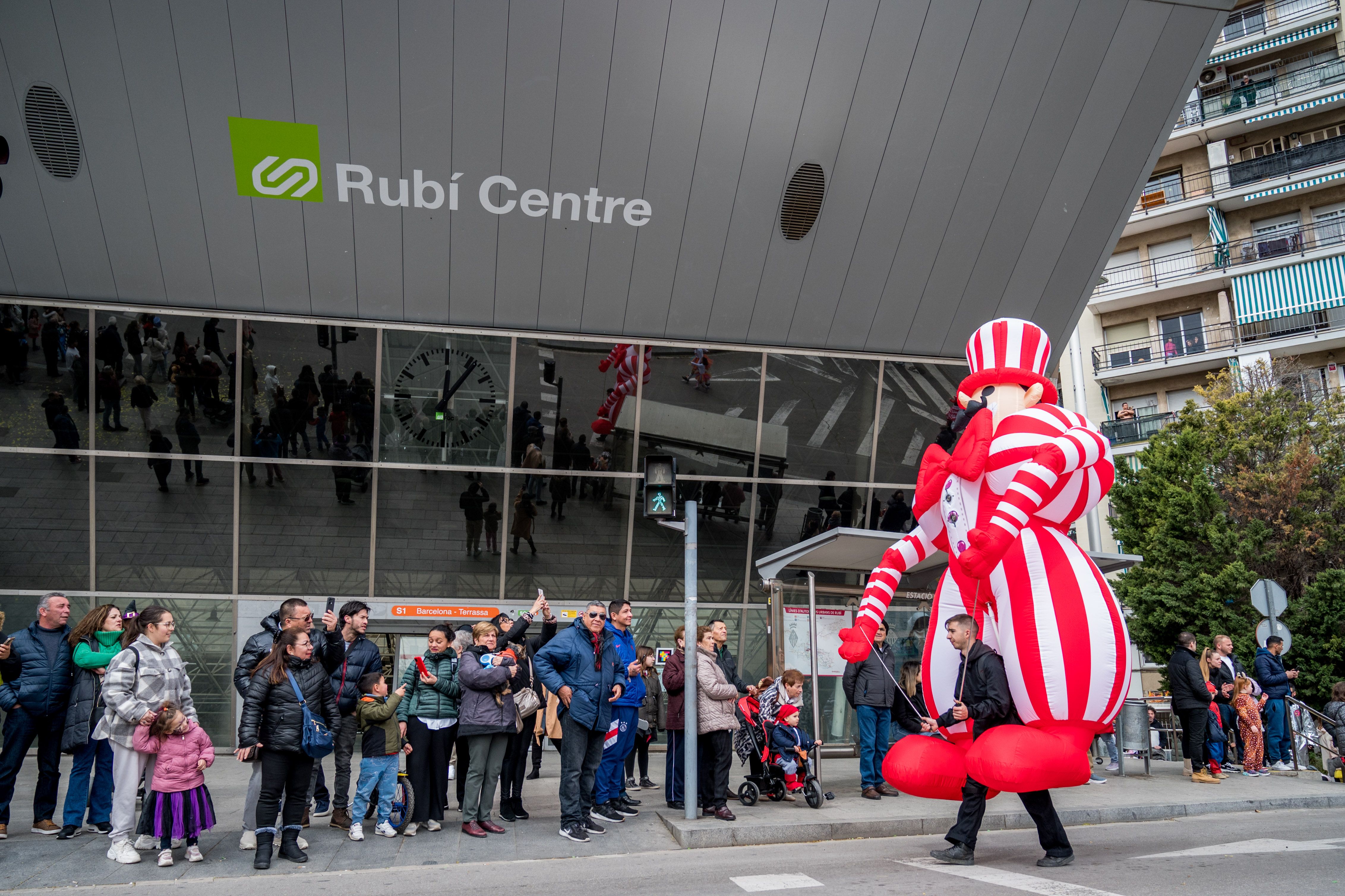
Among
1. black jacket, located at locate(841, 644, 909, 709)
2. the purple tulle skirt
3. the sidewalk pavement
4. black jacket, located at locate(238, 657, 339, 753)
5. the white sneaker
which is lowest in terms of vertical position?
the sidewalk pavement

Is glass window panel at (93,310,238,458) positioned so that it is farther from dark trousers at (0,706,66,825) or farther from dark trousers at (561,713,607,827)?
dark trousers at (561,713,607,827)

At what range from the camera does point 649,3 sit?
38.9 ft

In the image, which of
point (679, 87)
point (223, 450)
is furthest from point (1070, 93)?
point (223, 450)

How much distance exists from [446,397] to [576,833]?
831 cm

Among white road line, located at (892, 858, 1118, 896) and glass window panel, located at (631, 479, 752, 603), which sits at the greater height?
glass window panel, located at (631, 479, 752, 603)

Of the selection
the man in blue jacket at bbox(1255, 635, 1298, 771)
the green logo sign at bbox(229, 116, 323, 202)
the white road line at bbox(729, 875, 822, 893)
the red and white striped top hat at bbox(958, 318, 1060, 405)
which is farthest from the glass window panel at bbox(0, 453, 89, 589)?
the man in blue jacket at bbox(1255, 635, 1298, 771)

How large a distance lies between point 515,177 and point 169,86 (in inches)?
170

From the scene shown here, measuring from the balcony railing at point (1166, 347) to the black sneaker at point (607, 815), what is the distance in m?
29.9

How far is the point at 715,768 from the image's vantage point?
850cm

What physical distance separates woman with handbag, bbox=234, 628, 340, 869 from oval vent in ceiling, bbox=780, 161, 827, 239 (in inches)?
367

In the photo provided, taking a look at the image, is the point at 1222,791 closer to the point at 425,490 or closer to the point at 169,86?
the point at 425,490

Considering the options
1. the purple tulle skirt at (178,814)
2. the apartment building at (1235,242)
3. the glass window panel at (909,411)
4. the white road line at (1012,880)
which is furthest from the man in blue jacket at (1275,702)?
the apartment building at (1235,242)

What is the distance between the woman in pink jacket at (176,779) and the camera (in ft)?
21.7

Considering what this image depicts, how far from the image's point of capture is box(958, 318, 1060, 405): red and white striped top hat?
775cm
